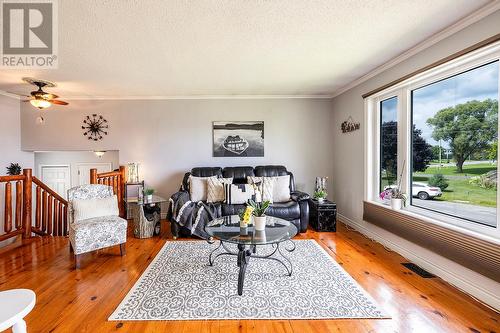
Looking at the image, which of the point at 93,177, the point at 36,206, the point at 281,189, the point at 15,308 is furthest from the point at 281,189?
the point at 36,206

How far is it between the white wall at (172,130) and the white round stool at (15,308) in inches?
136

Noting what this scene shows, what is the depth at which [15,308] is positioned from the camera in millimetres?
1215

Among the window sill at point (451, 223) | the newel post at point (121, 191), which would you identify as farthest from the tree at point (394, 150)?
the newel post at point (121, 191)

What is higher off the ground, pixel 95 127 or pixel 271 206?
pixel 95 127

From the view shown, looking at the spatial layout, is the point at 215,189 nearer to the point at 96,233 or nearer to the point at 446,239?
the point at 96,233

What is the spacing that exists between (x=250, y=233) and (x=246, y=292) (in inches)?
21.6

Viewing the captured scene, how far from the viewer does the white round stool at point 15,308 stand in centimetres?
Result: 116

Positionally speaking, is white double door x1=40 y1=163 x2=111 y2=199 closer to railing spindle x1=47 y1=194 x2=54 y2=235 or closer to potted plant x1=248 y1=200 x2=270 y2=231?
railing spindle x1=47 y1=194 x2=54 y2=235

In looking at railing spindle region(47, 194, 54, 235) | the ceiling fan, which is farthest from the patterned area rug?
the ceiling fan

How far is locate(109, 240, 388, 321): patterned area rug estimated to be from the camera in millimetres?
1856

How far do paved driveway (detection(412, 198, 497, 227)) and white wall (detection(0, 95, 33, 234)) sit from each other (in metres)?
6.96

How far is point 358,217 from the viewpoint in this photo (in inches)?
156

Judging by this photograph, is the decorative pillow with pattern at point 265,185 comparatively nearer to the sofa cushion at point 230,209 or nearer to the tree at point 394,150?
the sofa cushion at point 230,209

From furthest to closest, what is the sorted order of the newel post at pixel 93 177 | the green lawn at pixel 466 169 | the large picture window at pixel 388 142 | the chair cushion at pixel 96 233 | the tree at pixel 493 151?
the newel post at pixel 93 177, the large picture window at pixel 388 142, the chair cushion at pixel 96 233, the green lawn at pixel 466 169, the tree at pixel 493 151
